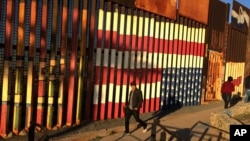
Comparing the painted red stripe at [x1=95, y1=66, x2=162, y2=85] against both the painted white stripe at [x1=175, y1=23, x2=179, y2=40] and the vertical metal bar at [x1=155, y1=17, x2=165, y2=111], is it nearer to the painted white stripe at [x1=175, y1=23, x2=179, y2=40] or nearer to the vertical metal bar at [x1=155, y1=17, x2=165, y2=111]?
the vertical metal bar at [x1=155, y1=17, x2=165, y2=111]

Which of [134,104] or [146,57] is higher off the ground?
[146,57]

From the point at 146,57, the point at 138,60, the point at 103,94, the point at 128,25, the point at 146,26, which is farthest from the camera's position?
the point at 146,57

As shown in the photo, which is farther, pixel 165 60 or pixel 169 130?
pixel 165 60

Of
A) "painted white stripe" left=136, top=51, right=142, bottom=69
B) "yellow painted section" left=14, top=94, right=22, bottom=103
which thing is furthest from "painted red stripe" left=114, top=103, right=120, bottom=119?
Result: "yellow painted section" left=14, top=94, right=22, bottom=103

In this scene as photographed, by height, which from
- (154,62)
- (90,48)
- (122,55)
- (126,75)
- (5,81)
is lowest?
(5,81)

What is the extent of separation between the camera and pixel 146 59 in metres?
16.2

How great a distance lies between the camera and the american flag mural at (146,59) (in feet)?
46.4

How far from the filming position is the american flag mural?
46.4 feet

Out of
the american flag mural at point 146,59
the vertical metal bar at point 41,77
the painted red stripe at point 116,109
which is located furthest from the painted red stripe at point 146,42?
the vertical metal bar at point 41,77

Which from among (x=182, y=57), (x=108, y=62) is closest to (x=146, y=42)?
(x=108, y=62)

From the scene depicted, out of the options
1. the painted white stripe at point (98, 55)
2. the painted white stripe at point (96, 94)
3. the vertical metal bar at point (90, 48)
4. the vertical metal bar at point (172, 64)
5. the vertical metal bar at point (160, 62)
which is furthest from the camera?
the vertical metal bar at point (172, 64)

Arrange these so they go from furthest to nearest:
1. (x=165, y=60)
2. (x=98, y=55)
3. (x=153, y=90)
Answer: (x=165, y=60)
(x=153, y=90)
(x=98, y=55)

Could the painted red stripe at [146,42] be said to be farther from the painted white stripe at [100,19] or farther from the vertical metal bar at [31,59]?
the vertical metal bar at [31,59]

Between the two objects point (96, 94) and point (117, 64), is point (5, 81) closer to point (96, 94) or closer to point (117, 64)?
point (96, 94)
